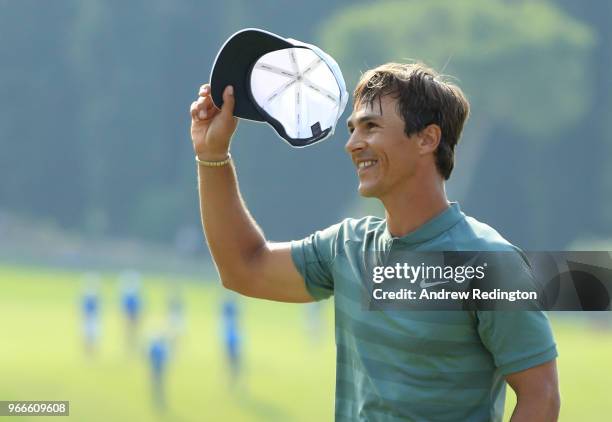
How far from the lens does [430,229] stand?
206 centimetres

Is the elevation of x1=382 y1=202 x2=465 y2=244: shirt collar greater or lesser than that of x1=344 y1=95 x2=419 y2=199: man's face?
lesser

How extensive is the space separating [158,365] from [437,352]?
1014 cm

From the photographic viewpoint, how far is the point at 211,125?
2244 mm

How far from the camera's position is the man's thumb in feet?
7.30

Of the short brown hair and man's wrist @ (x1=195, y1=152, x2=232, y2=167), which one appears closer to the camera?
the short brown hair

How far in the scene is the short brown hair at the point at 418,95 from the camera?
82.4 inches

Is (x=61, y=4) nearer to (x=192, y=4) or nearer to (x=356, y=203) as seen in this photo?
(x=192, y=4)

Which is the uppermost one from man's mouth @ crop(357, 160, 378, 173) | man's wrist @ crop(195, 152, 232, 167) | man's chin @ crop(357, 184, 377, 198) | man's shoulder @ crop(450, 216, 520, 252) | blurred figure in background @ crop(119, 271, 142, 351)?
blurred figure in background @ crop(119, 271, 142, 351)

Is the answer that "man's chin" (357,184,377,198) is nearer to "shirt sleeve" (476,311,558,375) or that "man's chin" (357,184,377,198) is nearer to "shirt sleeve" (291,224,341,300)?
"shirt sleeve" (291,224,341,300)

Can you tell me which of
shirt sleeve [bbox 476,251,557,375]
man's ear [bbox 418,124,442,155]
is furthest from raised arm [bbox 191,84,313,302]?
shirt sleeve [bbox 476,251,557,375]

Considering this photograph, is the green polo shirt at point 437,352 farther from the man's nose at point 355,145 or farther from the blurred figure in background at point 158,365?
the blurred figure in background at point 158,365

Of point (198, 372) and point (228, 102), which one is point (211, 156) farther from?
point (198, 372)

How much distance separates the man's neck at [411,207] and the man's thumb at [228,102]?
0.31 metres

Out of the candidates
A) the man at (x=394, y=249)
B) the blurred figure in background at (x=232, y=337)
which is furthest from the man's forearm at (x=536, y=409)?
the blurred figure in background at (x=232, y=337)
